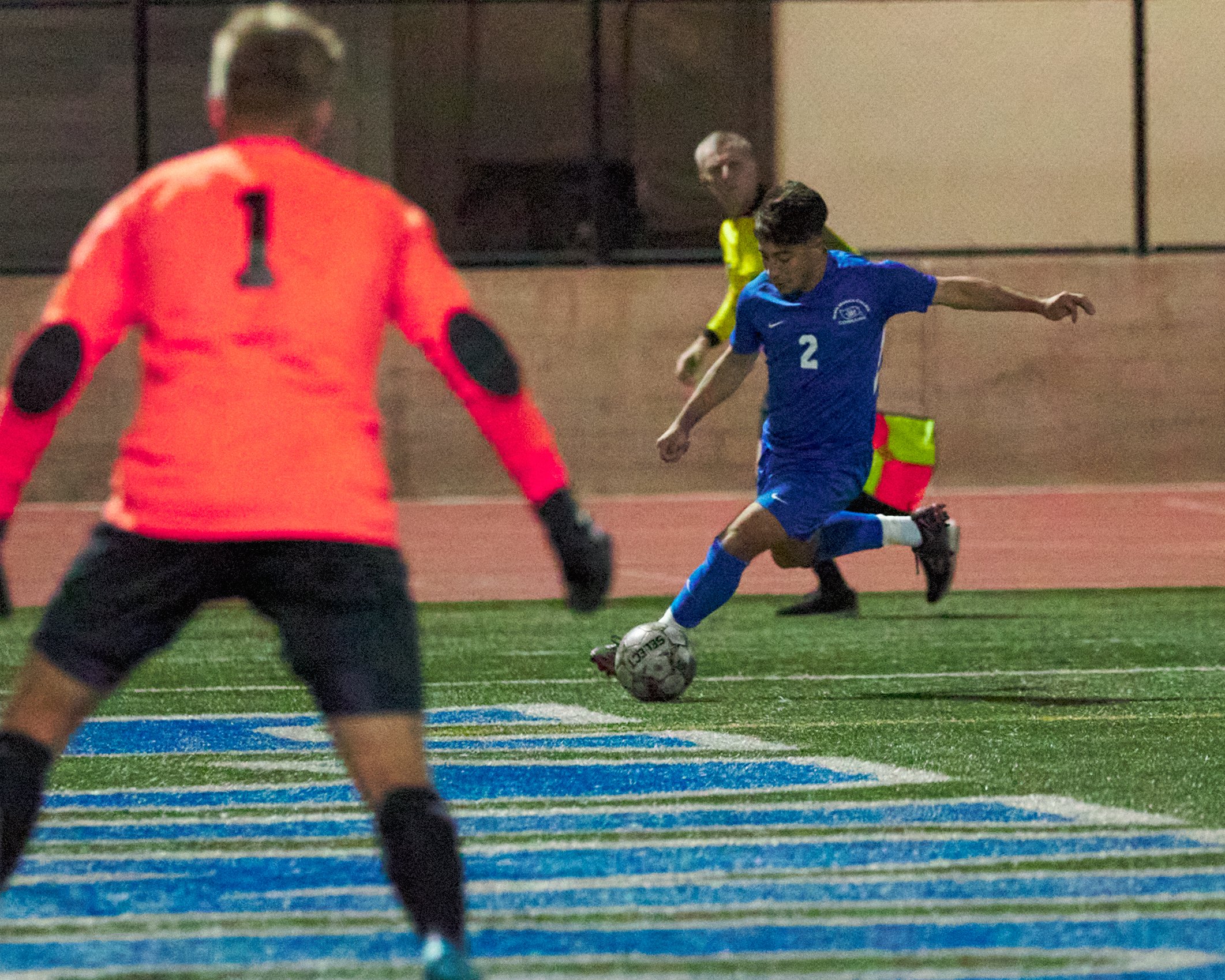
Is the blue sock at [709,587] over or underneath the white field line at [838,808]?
underneath

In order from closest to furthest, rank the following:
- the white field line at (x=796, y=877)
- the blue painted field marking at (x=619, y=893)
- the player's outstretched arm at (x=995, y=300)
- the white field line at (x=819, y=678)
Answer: the blue painted field marking at (x=619, y=893) < the white field line at (x=796, y=877) < the player's outstretched arm at (x=995, y=300) < the white field line at (x=819, y=678)

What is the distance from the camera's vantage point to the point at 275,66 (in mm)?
4586

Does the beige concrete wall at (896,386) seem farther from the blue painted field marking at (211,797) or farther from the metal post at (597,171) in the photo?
the blue painted field marking at (211,797)

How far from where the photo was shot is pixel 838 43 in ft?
70.7

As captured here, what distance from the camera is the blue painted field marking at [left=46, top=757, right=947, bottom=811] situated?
23.1ft

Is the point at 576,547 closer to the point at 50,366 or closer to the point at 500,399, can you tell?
the point at 500,399

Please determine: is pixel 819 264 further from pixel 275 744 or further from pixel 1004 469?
pixel 1004 469

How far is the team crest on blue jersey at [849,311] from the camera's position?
9.62m

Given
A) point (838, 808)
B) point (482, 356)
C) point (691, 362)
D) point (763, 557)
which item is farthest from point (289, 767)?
point (763, 557)

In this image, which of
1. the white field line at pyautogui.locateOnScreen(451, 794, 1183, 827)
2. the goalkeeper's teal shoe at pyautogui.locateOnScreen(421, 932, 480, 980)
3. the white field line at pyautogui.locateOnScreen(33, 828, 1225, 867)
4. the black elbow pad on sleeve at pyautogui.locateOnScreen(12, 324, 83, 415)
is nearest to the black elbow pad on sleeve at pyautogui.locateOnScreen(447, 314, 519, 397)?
the black elbow pad on sleeve at pyautogui.locateOnScreen(12, 324, 83, 415)

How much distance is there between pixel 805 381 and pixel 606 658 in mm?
1232

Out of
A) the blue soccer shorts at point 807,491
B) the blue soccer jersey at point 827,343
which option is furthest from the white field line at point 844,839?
the blue soccer jersey at point 827,343

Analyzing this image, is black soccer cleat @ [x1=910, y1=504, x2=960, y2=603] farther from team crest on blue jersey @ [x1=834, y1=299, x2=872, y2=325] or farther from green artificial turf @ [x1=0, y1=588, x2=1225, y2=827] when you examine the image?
team crest on blue jersey @ [x1=834, y1=299, x2=872, y2=325]

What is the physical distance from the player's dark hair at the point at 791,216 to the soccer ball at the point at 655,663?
140 cm
